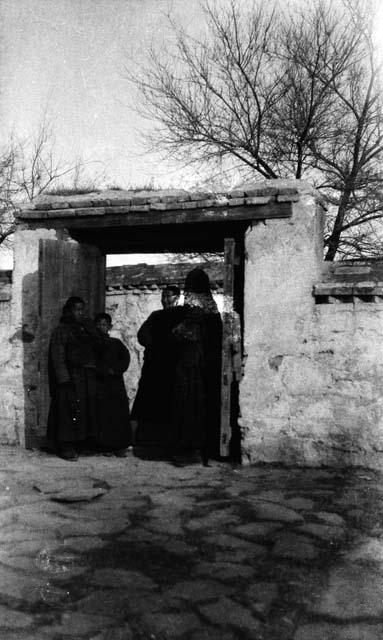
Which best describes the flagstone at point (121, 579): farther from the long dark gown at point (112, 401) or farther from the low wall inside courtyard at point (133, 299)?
the low wall inside courtyard at point (133, 299)

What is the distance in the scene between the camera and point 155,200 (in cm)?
681

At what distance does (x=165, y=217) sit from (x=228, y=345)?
4.73 feet

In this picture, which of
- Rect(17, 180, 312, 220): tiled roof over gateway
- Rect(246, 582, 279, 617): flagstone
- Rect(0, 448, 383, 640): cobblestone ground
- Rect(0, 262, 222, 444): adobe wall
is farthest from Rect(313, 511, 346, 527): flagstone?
Rect(0, 262, 222, 444): adobe wall

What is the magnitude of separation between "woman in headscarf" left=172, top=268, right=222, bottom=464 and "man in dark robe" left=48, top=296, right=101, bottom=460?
95 cm

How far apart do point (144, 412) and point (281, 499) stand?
9.33ft

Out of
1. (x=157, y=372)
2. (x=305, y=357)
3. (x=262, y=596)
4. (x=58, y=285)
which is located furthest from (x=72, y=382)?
(x=262, y=596)

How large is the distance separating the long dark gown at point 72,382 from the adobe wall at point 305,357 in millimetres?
1614

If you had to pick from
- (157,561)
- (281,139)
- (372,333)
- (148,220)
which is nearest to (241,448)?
(372,333)

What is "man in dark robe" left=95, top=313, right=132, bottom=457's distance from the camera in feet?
23.2

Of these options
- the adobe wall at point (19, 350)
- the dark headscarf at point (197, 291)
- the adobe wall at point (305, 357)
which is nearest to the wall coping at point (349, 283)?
the adobe wall at point (305, 357)

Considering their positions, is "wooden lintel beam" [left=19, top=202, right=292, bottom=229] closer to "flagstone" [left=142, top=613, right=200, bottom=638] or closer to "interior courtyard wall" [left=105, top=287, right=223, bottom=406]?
"flagstone" [left=142, top=613, right=200, bottom=638]

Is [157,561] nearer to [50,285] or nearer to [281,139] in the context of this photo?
[50,285]

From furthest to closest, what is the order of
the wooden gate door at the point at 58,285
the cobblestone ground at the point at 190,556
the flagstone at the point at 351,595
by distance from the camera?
the wooden gate door at the point at 58,285 < the flagstone at the point at 351,595 < the cobblestone ground at the point at 190,556

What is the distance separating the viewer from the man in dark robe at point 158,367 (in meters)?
7.54
